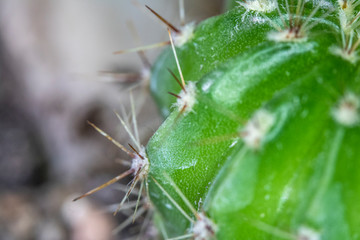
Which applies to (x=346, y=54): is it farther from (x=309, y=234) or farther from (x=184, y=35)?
(x=184, y=35)

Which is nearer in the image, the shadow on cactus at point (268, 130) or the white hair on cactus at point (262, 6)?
the shadow on cactus at point (268, 130)

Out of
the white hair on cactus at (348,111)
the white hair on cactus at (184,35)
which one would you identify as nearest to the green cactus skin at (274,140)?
the white hair on cactus at (348,111)

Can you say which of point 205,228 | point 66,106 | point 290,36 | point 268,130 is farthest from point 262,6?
point 66,106

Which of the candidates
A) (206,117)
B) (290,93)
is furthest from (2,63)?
(290,93)

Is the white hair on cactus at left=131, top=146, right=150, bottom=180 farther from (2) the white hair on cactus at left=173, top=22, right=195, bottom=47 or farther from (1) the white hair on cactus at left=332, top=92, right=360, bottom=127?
(1) the white hair on cactus at left=332, top=92, right=360, bottom=127

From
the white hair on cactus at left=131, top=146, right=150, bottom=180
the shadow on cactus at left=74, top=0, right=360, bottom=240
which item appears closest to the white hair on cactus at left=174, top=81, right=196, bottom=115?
the shadow on cactus at left=74, top=0, right=360, bottom=240

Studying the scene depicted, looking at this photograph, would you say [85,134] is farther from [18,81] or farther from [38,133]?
[18,81]

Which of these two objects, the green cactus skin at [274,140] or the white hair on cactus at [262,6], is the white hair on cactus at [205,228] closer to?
the green cactus skin at [274,140]
